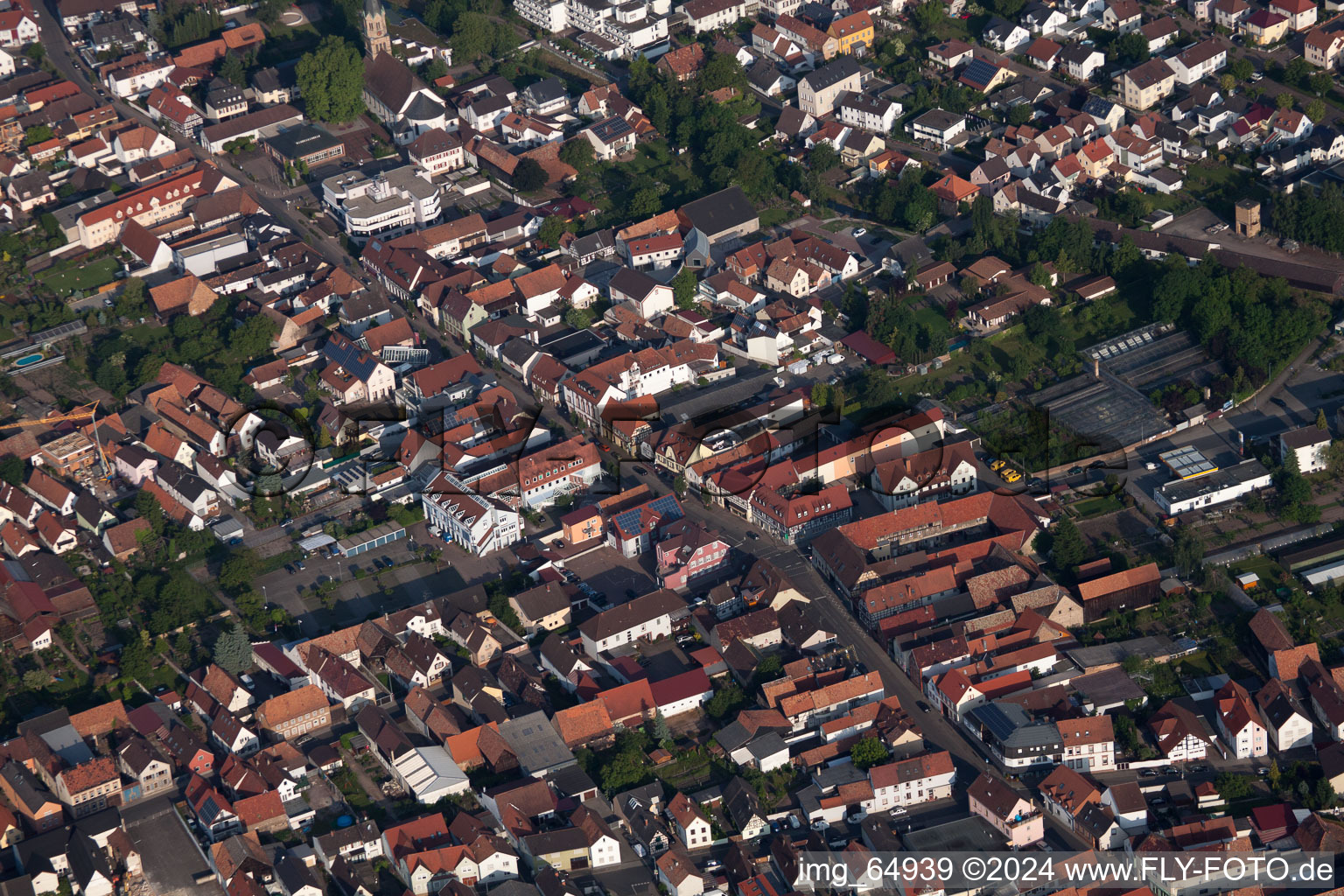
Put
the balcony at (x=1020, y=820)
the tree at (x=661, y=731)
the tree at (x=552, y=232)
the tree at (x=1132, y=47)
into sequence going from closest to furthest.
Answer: the balcony at (x=1020, y=820)
the tree at (x=661, y=731)
the tree at (x=552, y=232)
the tree at (x=1132, y=47)

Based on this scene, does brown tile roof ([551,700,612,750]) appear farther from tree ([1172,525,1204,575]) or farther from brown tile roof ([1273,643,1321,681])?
brown tile roof ([1273,643,1321,681])

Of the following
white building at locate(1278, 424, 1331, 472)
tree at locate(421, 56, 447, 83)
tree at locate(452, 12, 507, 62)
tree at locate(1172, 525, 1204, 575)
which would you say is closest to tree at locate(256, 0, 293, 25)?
tree at locate(452, 12, 507, 62)

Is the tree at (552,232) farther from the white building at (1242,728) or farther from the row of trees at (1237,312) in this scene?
the white building at (1242,728)

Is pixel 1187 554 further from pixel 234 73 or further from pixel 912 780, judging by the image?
pixel 234 73

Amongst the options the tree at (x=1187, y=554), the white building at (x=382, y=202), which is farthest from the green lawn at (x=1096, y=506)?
the white building at (x=382, y=202)

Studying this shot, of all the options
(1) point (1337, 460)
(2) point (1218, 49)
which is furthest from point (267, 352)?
(2) point (1218, 49)

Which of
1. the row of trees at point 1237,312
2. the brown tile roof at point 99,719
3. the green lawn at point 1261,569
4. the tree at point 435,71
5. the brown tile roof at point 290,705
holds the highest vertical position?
the row of trees at point 1237,312
